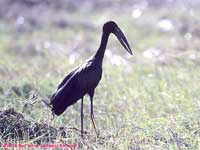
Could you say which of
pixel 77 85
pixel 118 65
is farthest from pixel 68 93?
pixel 118 65

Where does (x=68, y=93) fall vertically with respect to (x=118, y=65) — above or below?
below

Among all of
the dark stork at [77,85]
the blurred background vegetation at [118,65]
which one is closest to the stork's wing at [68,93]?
the dark stork at [77,85]

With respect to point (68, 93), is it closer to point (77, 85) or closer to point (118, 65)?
point (77, 85)

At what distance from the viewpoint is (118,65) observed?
11047 mm

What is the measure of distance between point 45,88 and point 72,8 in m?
10.5

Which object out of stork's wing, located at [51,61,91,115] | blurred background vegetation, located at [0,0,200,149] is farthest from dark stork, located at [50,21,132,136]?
blurred background vegetation, located at [0,0,200,149]

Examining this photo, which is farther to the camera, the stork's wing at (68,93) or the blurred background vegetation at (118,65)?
the blurred background vegetation at (118,65)

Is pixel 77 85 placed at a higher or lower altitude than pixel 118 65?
lower

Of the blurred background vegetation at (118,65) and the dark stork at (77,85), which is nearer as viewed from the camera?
the dark stork at (77,85)

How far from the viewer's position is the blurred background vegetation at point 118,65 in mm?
7160

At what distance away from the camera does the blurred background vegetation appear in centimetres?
716

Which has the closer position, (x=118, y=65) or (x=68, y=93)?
(x=68, y=93)

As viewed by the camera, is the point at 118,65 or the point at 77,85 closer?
the point at 77,85

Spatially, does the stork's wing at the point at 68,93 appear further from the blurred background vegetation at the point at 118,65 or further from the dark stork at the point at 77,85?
the blurred background vegetation at the point at 118,65
